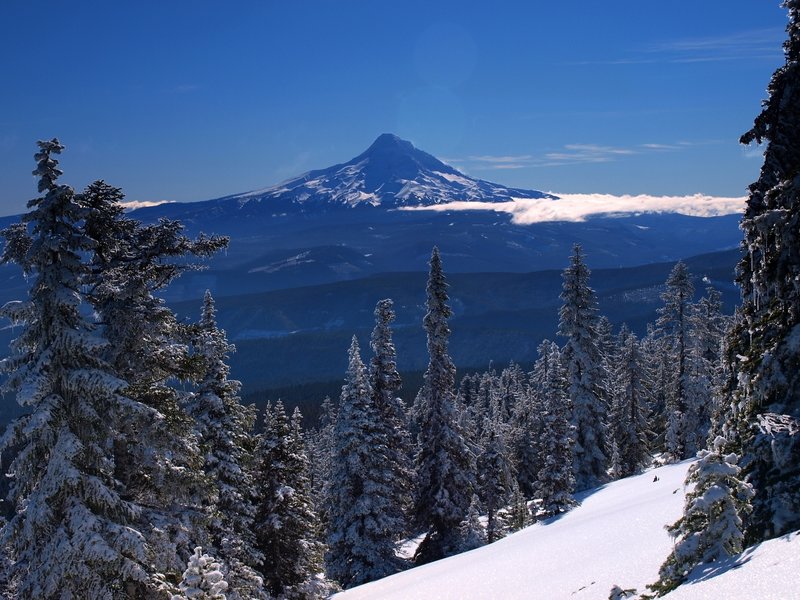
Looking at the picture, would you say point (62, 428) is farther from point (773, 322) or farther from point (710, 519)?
point (773, 322)

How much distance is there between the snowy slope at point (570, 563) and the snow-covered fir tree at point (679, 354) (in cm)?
1915

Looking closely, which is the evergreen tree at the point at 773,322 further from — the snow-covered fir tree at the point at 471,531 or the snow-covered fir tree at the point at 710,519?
the snow-covered fir tree at the point at 471,531

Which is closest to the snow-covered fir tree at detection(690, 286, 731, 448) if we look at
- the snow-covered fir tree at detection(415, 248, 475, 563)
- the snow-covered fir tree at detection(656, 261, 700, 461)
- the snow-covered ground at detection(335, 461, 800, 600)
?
the snow-covered fir tree at detection(656, 261, 700, 461)

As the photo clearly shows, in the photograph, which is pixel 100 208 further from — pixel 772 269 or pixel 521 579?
pixel 772 269

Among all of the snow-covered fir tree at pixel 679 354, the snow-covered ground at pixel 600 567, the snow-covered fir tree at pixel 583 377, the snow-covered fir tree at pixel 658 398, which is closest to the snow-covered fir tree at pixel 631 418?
the snow-covered fir tree at pixel 658 398

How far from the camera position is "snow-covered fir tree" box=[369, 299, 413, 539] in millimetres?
31953

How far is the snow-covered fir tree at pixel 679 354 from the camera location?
37188 millimetres

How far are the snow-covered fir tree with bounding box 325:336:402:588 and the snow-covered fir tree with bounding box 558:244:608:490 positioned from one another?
12.6 m

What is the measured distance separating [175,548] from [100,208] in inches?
276

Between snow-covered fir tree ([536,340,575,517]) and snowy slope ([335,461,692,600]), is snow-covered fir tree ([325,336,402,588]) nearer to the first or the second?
snow-covered fir tree ([536,340,575,517])

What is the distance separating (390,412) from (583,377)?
12.2 metres

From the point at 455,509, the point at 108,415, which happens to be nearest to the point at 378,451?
the point at 455,509

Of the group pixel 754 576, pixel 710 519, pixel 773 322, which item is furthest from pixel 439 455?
pixel 754 576

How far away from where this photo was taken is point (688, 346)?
4156 cm
